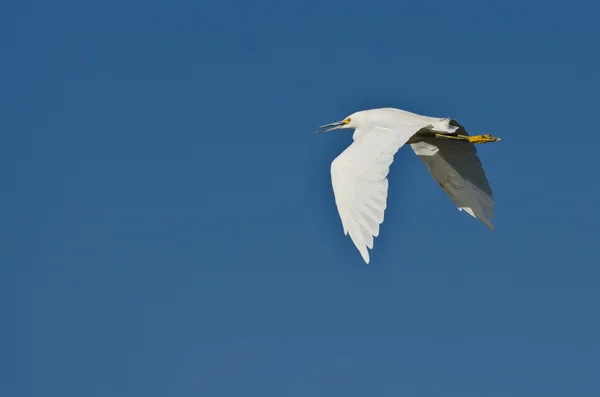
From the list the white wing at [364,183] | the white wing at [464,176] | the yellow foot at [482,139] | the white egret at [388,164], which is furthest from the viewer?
the white wing at [464,176]

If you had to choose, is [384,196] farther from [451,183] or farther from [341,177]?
[451,183]

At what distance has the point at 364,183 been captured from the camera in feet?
112

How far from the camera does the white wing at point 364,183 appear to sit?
33094 mm

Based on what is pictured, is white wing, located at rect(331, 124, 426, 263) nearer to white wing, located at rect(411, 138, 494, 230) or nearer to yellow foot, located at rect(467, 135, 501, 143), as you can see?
yellow foot, located at rect(467, 135, 501, 143)

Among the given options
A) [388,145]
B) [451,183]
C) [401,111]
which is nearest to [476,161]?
[451,183]

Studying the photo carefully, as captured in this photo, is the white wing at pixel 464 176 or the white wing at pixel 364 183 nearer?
the white wing at pixel 364 183

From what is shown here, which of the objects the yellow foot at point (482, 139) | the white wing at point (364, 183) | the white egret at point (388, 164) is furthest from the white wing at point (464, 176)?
the white wing at point (364, 183)

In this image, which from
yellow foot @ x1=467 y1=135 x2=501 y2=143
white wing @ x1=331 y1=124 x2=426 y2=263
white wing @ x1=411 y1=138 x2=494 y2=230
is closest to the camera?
white wing @ x1=331 y1=124 x2=426 y2=263

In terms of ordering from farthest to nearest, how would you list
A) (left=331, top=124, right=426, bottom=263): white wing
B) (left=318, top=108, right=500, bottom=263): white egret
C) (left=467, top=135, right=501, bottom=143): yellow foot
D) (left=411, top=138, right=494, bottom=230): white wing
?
(left=411, top=138, right=494, bottom=230): white wing → (left=467, top=135, right=501, bottom=143): yellow foot → (left=318, top=108, right=500, bottom=263): white egret → (left=331, top=124, right=426, bottom=263): white wing

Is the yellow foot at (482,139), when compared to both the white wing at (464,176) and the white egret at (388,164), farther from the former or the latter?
the white wing at (464,176)

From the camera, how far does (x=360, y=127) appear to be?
130 feet

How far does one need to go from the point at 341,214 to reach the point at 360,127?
6.57 meters

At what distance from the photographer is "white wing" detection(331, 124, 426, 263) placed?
33.1m

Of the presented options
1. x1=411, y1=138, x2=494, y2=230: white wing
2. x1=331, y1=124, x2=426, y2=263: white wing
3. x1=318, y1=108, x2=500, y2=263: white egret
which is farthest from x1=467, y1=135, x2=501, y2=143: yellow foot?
x1=331, y1=124, x2=426, y2=263: white wing
